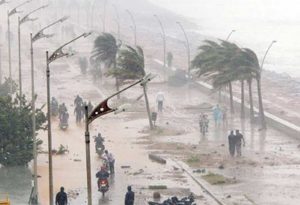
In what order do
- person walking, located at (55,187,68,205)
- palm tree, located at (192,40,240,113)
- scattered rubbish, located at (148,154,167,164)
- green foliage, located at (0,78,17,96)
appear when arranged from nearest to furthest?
person walking, located at (55,187,68,205) → scattered rubbish, located at (148,154,167,164) → palm tree, located at (192,40,240,113) → green foliage, located at (0,78,17,96)

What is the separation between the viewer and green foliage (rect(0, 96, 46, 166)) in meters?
29.6

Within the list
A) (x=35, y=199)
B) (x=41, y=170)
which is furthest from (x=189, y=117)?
(x=35, y=199)

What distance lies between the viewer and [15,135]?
2998 cm

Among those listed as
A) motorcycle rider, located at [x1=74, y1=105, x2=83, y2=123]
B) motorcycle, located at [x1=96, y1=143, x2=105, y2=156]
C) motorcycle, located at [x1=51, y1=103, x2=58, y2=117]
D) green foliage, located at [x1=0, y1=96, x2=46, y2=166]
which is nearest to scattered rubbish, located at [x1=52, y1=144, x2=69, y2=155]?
motorcycle, located at [x1=96, y1=143, x2=105, y2=156]

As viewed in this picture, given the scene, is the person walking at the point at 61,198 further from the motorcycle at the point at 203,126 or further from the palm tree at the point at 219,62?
the palm tree at the point at 219,62

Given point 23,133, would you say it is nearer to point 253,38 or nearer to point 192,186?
point 192,186

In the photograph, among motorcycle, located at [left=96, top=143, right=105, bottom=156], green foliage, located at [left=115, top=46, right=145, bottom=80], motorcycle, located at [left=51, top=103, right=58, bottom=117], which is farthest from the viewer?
motorcycle, located at [left=51, top=103, right=58, bottom=117]

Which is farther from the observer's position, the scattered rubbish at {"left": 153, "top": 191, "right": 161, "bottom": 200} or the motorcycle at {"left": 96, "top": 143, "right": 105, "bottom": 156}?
the motorcycle at {"left": 96, "top": 143, "right": 105, "bottom": 156}

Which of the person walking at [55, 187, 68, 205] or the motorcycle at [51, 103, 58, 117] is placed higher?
the motorcycle at [51, 103, 58, 117]

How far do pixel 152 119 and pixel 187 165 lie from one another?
1048cm

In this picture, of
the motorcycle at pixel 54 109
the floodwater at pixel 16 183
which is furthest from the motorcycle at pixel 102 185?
the motorcycle at pixel 54 109

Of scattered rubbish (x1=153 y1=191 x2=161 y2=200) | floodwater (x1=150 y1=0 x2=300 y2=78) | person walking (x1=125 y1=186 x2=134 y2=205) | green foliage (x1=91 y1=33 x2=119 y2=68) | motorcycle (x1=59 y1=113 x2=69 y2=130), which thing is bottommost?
scattered rubbish (x1=153 y1=191 x2=161 y2=200)

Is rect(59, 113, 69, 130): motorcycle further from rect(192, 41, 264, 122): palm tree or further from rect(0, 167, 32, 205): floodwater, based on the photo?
rect(0, 167, 32, 205): floodwater

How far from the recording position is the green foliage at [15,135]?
2959cm
